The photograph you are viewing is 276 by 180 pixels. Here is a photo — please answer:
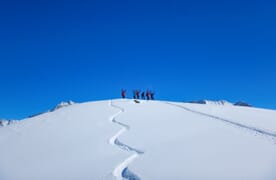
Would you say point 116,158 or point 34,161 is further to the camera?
point 34,161

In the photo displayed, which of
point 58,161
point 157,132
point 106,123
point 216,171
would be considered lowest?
point 216,171

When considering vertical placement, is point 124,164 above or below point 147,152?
below

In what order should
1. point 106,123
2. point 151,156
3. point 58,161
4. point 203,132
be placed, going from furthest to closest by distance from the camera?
point 106,123, point 203,132, point 58,161, point 151,156

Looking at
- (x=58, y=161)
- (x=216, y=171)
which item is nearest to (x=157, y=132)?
(x=58, y=161)

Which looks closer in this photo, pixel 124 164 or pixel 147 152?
pixel 124 164

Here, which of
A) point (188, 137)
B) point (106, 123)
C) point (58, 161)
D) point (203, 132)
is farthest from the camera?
point (106, 123)

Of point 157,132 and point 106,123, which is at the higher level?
point 106,123

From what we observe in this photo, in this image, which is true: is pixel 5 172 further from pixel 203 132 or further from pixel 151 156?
pixel 203 132

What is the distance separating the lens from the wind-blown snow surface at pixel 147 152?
22.2 ft

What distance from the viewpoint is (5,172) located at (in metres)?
8.45

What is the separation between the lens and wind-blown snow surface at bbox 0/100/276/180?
6.77 metres

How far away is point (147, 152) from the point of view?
8.73 m

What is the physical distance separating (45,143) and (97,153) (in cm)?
354

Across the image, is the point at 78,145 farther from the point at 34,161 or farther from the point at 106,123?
the point at 106,123
